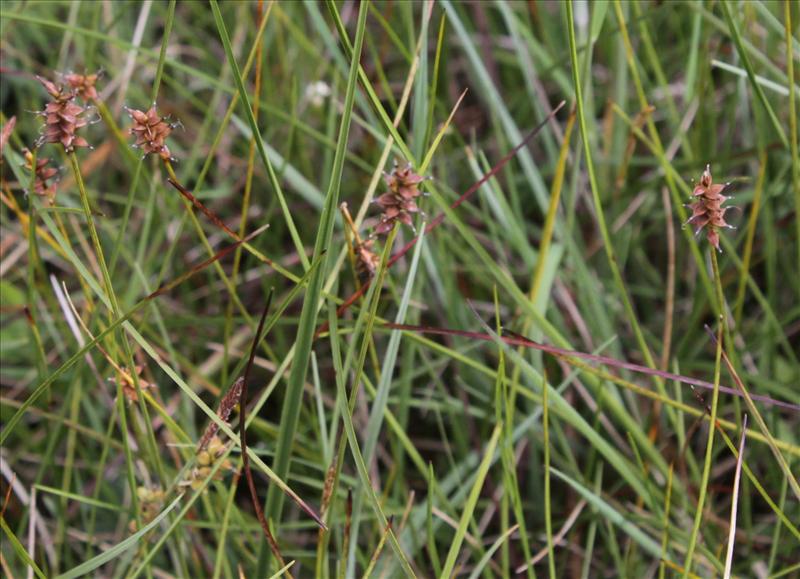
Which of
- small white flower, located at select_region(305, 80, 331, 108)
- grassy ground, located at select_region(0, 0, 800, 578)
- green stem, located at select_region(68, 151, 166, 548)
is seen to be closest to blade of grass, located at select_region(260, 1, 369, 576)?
grassy ground, located at select_region(0, 0, 800, 578)

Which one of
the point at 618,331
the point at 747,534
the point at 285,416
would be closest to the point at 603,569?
the point at 747,534

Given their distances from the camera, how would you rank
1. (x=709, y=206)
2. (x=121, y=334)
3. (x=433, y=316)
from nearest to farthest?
(x=709, y=206) → (x=121, y=334) → (x=433, y=316)

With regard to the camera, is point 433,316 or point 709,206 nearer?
point 709,206

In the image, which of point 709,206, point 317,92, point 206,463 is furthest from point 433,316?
point 709,206

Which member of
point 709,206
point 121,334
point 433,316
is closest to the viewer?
point 709,206

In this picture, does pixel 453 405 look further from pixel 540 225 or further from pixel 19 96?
pixel 19 96

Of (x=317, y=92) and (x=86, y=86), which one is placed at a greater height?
(x=86, y=86)

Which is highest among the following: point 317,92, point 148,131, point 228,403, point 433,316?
point 148,131

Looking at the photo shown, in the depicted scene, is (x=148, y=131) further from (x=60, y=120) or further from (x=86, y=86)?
(x=86, y=86)
